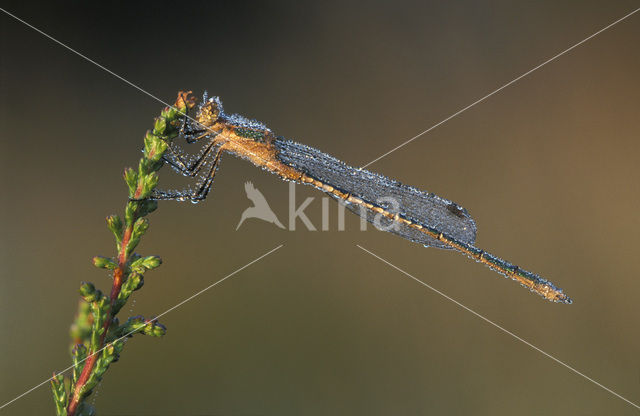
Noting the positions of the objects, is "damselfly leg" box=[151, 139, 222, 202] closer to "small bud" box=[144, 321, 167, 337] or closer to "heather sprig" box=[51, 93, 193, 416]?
"heather sprig" box=[51, 93, 193, 416]

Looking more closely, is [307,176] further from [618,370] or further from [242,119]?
[618,370]

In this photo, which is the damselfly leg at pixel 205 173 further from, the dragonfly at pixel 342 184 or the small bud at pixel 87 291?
the small bud at pixel 87 291

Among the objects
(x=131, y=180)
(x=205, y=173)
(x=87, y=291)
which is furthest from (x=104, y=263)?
(x=205, y=173)

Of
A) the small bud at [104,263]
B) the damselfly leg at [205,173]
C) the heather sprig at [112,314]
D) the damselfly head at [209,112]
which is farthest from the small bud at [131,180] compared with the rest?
the damselfly head at [209,112]

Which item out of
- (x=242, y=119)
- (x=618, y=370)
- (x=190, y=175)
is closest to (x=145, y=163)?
(x=190, y=175)

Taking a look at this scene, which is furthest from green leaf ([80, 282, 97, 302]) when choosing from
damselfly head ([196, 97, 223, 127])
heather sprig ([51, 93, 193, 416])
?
damselfly head ([196, 97, 223, 127])

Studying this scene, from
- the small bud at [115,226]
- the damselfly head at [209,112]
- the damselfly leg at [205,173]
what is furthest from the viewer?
the damselfly head at [209,112]

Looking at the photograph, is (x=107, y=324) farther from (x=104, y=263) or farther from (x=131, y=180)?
(x=131, y=180)
